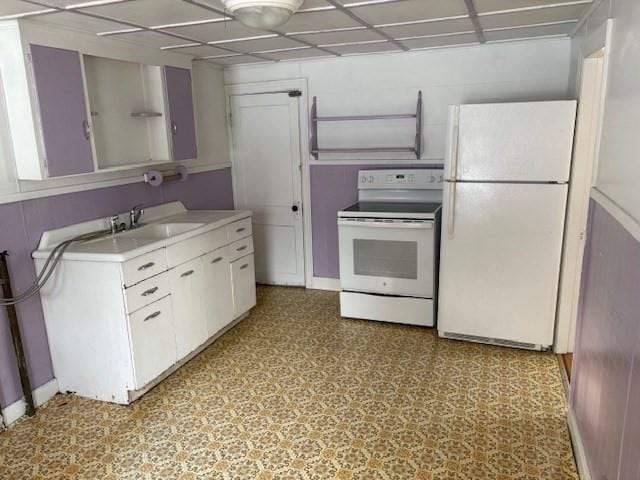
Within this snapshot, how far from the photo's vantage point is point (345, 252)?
393 centimetres

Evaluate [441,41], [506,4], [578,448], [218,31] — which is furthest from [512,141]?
[218,31]

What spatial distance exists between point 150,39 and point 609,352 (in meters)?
3.07

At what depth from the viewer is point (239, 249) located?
3.87 metres

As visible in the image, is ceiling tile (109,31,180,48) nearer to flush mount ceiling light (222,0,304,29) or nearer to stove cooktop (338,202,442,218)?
flush mount ceiling light (222,0,304,29)

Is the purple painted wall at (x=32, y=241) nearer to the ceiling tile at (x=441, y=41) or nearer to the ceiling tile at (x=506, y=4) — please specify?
the ceiling tile at (x=441, y=41)

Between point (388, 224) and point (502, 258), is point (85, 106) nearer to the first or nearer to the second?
point (388, 224)

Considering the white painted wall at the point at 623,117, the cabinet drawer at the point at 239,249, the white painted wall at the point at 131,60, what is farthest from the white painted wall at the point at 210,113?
the white painted wall at the point at 623,117

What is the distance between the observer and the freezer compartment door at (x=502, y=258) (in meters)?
3.16

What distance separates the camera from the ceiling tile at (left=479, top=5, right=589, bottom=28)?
2742 millimetres

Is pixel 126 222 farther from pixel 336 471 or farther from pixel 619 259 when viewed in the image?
pixel 619 259

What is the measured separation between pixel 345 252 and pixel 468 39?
185cm

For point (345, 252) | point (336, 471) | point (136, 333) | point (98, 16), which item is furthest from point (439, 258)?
point (98, 16)

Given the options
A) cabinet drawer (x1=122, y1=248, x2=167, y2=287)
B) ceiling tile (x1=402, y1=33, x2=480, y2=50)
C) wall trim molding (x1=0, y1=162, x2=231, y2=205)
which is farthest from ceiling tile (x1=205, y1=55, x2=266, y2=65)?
cabinet drawer (x1=122, y1=248, x2=167, y2=287)

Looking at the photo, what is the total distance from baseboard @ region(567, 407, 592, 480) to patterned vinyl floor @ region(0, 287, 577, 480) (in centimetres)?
4
